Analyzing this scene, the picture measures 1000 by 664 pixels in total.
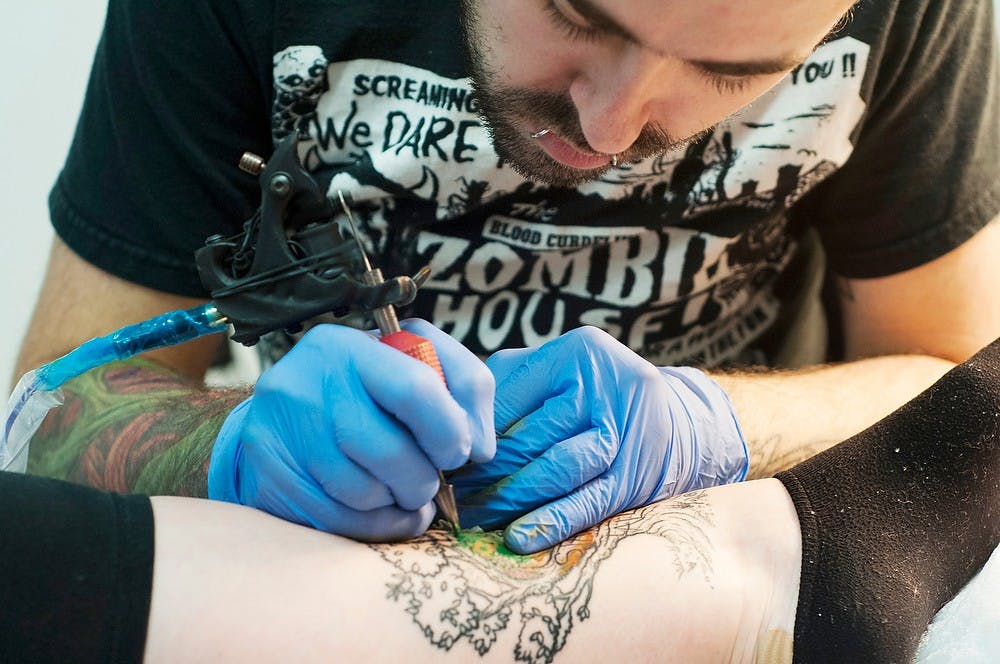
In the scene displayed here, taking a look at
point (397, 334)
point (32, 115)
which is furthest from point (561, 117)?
point (32, 115)

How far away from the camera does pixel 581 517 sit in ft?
2.95

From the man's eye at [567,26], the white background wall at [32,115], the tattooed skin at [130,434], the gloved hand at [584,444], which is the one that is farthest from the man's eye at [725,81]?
the white background wall at [32,115]

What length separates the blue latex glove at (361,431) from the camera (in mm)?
796

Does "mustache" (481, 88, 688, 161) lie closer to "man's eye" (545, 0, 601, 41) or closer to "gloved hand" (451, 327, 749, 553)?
"man's eye" (545, 0, 601, 41)

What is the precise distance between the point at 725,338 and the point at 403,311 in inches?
20.0

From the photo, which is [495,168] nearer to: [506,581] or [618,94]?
[618,94]

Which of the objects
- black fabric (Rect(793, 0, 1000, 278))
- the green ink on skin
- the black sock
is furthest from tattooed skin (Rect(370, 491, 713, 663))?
black fabric (Rect(793, 0, 1000, 278))

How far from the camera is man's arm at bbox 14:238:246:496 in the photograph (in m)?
1.05

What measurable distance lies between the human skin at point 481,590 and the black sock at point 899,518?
0.03 metres

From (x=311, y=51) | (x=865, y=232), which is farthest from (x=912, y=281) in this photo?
(x=311, y=51)

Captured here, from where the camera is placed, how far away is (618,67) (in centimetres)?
88

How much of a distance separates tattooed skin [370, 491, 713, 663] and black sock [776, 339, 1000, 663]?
116 millimetres

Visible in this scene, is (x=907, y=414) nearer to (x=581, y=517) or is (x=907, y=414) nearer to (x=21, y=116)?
(x=581, y=517)

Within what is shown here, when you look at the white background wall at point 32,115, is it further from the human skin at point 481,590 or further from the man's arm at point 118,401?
the human skin at point 481,590
